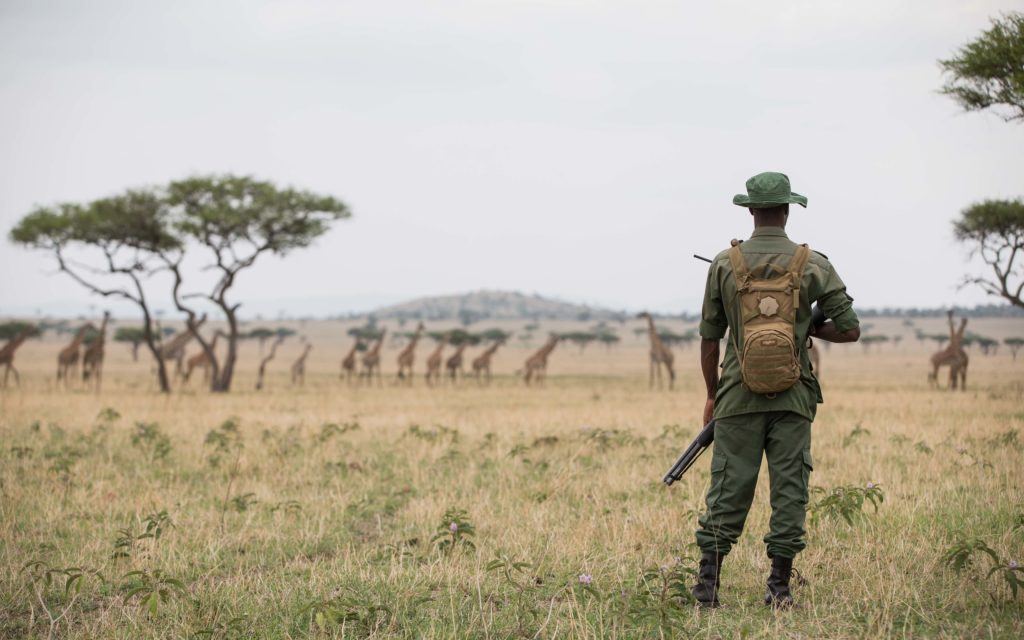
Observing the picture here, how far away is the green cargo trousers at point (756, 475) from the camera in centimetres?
422

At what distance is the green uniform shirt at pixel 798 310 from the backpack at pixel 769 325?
58mm

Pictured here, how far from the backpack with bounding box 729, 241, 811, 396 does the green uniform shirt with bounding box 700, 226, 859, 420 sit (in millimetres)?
58

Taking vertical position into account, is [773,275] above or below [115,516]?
above

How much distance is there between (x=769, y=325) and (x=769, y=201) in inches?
25.4

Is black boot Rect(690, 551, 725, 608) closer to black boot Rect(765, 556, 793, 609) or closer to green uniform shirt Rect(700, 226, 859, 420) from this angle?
black boot Rect(765, 556, 793, 609)

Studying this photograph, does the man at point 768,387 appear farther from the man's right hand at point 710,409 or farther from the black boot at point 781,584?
the man's right hand at point 710,409

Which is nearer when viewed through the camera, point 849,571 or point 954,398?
point 849,571

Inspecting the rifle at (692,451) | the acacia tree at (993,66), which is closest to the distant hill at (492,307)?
the acacia tree at (993,66)

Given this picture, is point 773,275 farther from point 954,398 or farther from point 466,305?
point 466,305

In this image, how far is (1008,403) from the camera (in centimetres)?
1546

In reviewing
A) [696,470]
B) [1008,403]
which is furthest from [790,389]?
[1008,403]

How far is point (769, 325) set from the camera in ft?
13.6

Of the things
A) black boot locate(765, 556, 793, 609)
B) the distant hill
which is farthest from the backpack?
the distant hill

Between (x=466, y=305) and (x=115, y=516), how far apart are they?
132969 millimetres
